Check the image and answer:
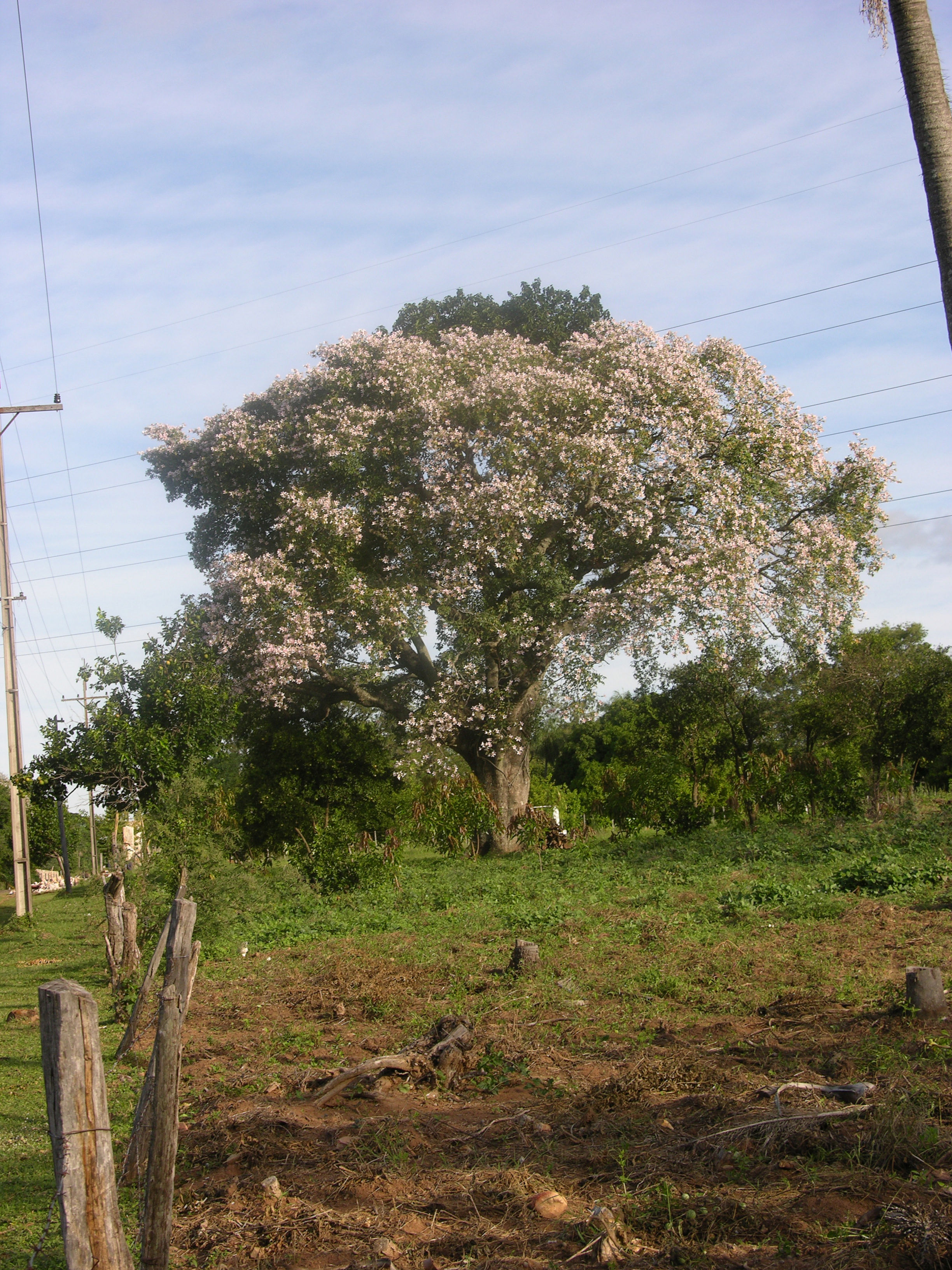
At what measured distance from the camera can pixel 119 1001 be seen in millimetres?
10477

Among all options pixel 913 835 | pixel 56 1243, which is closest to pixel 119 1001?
pixel 56 1243

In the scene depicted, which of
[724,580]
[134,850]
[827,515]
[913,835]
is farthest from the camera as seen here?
[827,515]

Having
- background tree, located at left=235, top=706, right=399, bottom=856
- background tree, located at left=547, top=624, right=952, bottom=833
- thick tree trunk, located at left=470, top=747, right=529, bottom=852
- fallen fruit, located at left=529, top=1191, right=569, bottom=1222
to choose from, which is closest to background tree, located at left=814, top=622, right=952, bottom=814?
background tree, located at left=547, top=624, right=952, bottom=833

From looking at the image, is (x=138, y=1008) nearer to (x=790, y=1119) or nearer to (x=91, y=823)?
(x=790, y=1119)

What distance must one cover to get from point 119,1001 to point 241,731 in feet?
48.4

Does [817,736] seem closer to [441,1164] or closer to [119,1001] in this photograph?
[119,1001]

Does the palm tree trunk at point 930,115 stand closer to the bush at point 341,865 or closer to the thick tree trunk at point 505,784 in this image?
the bush at point 341,865

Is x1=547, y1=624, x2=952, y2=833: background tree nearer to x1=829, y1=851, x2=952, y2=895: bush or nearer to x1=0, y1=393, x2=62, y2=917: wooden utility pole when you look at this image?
x1=829, y1=851, x2=952, y2=895: bush

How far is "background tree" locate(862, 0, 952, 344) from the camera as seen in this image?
8.00 metres

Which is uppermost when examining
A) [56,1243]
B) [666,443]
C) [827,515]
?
[666,443]

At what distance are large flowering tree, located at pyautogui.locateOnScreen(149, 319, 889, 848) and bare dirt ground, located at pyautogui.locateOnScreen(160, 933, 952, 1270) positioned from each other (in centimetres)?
1246

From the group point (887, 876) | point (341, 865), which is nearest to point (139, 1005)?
point (887, 876)

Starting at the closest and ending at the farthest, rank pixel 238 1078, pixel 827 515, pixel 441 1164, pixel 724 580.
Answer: pixel 441 1164 → pixel 238 1078 → pixel 724 580 → pixel 827 515

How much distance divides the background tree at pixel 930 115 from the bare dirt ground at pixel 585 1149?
5.34m
